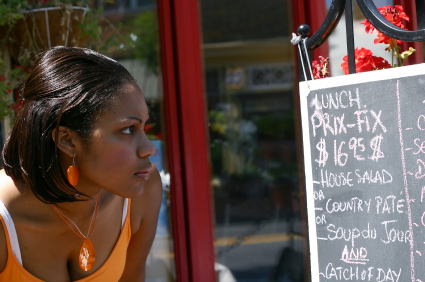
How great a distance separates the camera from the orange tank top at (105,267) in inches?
56.8

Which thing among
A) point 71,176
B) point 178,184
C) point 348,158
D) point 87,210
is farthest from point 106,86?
point 178,184

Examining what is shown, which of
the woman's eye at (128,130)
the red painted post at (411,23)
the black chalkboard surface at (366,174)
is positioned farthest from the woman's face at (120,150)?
the red painted post at (411,23)

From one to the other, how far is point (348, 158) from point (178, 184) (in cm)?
133

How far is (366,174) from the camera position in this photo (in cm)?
140

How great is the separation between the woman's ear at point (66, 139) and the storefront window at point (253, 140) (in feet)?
Answer: 4.82

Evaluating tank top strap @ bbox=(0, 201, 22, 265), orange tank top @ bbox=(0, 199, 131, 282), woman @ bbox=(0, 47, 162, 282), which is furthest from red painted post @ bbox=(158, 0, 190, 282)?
tank top strap @ bbox=(0, 201, 22, 265)

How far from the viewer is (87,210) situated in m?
1.62

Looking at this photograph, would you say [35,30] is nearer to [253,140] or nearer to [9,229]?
[9,229]

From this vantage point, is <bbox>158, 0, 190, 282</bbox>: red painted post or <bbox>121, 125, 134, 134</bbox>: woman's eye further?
<bbox>158, 0, 190, 282</bbox>: red painted post

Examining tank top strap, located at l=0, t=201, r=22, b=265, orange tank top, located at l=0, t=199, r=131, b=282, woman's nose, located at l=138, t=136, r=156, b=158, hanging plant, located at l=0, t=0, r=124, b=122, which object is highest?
hanging plant, located at l=0, t=0, r=124, b=122

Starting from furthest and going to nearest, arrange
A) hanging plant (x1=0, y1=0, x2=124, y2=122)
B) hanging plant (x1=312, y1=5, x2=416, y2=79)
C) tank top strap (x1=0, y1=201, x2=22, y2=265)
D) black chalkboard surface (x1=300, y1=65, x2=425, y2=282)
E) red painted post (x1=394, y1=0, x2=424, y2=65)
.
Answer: red painted post (x1=394, y1=0, x2=424, y2=65) < hanging plant (x1=0, y1=0, x2=124, y2=122) < hanging plant (x1=312, y1=5, x2=416, y2=79) < tank top strap (x1=0, y1=201, x2=22, y2=265) < black chalkboard surface (x1=300, y1=65, x2=425, y2=282)

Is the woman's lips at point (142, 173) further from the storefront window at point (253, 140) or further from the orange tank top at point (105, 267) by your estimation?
the storefront window at point (253, 140)

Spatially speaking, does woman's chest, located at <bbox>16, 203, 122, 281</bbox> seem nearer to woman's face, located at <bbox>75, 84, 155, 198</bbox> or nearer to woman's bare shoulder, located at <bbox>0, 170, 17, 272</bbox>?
woman's bare shoulder, located at <bbox>0, 170, 17, 272</bbox>

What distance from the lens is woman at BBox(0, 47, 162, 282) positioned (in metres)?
1.33
